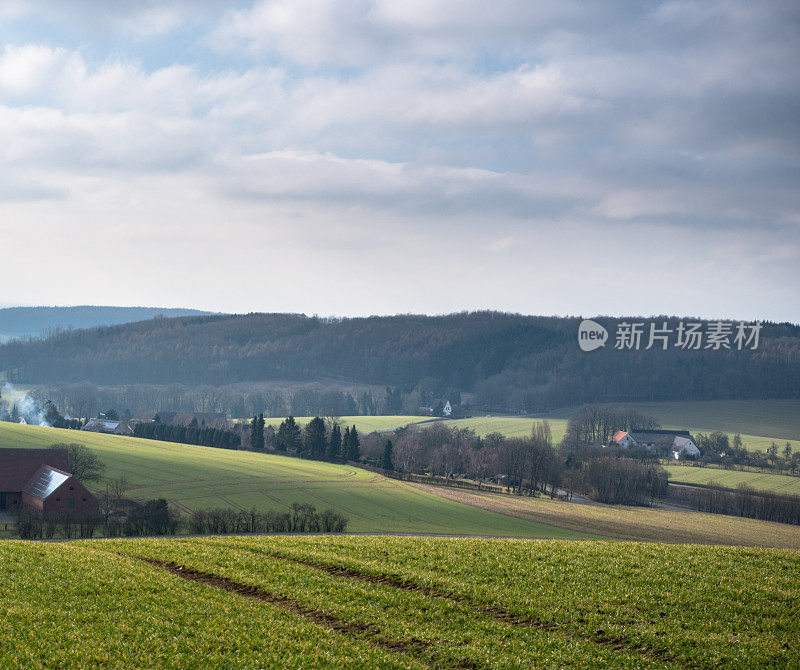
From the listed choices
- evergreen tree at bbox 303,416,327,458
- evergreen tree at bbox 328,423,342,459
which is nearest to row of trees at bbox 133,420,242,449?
evergreen tree at bbox 303,416,327,458

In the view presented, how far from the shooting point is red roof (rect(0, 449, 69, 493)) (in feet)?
251

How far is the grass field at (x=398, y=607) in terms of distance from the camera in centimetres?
1695

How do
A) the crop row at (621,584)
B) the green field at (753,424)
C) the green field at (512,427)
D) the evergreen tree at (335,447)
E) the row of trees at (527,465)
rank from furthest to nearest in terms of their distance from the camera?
1. the green field at (512,427)
2. the green field at (753,424)
3. the evergreen tree at (335,447)
4. the row of trees at (527,465)
5. the crop row at (621,584)

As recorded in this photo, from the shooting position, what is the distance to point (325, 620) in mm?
19266

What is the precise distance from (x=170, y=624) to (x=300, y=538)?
43.3 ft

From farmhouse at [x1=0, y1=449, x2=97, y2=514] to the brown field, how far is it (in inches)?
1868

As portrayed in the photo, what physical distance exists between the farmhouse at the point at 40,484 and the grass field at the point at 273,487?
747 centimetres

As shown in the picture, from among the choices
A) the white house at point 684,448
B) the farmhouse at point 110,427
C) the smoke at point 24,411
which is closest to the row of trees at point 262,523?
the farmhouse at point 110,427

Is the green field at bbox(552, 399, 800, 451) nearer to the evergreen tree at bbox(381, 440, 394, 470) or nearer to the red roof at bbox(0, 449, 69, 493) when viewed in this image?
the evergreen tree at bbox(381, 440, 394, 470)

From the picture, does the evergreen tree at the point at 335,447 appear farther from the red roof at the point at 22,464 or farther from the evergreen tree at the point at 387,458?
the red roof at the point at 22,464

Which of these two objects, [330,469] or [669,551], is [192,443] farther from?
[669,551]

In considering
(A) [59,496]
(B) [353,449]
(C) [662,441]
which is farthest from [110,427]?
(C) [662,441]

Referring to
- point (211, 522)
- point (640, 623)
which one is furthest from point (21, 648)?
point (211, 522)

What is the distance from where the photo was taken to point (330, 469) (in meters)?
116
